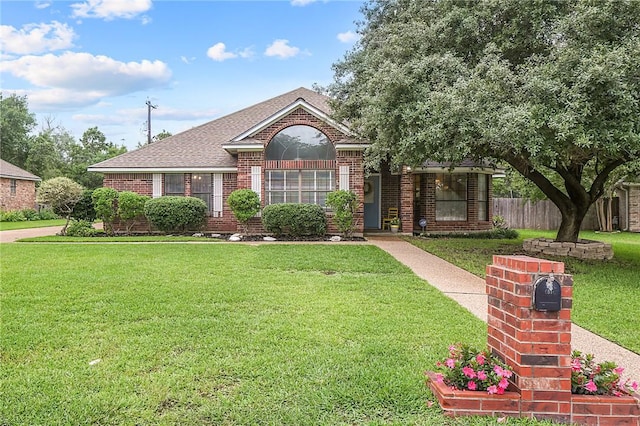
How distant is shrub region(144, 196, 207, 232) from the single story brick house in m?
0.92

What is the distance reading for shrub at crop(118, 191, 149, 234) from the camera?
14398 millimetres

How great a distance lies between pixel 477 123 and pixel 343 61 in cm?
686

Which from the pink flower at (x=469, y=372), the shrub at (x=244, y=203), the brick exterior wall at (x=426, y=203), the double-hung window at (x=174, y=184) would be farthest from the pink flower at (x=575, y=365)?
the double-hung window at (x=174, y=184)

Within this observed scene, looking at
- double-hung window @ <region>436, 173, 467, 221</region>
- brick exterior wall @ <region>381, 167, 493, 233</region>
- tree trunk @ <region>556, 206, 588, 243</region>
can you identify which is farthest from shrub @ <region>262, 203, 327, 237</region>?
tree trunk @ <region>556, 206, 588, 243</region>

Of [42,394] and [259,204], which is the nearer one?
[42,394]

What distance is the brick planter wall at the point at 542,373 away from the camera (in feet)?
8.21

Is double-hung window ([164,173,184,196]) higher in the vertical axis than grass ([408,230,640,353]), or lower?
higher

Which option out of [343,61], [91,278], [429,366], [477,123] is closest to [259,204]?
[343,61]

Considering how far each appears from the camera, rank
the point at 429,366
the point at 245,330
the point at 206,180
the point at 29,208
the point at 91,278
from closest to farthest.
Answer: the point at 429,366
the point at 245,330
the point at 91,278
the point at 206,180
the point at 29,208

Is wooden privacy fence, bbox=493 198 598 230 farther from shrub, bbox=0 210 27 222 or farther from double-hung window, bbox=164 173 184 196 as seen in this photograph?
shrub, bbox=0 210 27 222

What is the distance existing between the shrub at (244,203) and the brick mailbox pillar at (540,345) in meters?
11.7

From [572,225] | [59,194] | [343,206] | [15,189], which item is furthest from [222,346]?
[15,189]

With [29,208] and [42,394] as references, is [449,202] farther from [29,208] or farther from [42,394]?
[29,208]

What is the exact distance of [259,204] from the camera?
1399 cm
